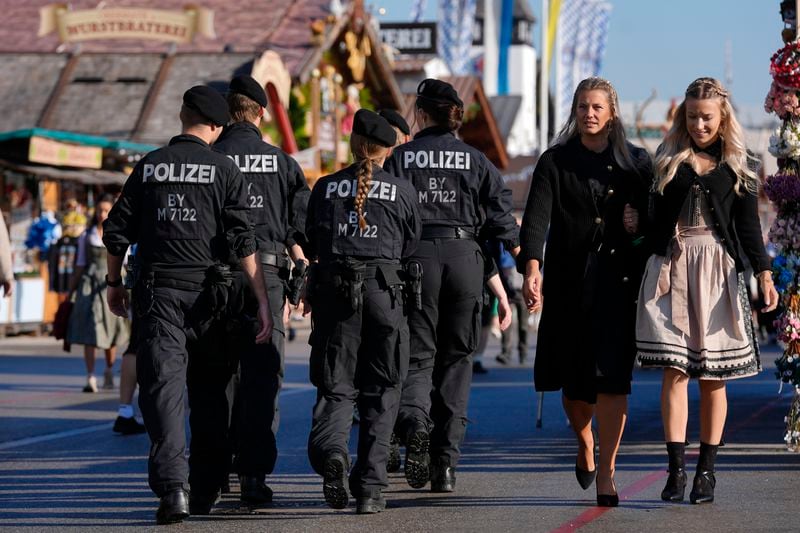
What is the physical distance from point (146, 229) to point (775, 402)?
7484 millimetres

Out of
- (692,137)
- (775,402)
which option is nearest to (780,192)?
(692,137)

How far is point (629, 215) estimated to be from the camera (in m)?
7.30

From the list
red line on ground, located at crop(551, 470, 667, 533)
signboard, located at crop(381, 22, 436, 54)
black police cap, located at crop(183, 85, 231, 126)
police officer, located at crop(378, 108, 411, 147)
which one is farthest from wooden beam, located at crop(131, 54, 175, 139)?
black police cap, located at crop(183, 85, 231, 126)

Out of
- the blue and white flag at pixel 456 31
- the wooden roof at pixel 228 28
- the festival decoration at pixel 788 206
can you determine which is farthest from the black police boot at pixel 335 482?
the blue and white flag at pixel 456 31

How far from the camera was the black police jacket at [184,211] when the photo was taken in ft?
23.2

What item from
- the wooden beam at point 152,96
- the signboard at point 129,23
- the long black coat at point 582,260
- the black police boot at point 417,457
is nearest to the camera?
the long black coat at point 582,260

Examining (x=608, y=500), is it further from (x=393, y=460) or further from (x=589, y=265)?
(x=393, y=460)

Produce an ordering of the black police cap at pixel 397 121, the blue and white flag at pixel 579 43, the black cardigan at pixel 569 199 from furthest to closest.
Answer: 1. the blue and white flag at pixel 579 43
2. the black police cap at pixel 397 121
3. the black cardigan at pixel 569 199

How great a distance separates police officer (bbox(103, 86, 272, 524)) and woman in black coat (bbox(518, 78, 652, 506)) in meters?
1.31

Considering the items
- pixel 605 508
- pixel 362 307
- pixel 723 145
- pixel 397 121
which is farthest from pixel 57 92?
pixel 605 508

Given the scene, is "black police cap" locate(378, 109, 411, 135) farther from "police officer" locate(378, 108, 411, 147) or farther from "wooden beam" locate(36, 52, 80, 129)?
"wooden beam" locate(36, 52, 80, 129)

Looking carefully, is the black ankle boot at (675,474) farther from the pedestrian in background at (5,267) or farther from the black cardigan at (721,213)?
the pedestrian in background at (5,267)

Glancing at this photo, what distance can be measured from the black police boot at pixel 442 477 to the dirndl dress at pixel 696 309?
1314 mm

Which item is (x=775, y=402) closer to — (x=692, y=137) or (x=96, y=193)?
(x=692, y=137)
